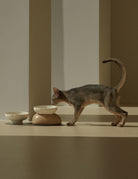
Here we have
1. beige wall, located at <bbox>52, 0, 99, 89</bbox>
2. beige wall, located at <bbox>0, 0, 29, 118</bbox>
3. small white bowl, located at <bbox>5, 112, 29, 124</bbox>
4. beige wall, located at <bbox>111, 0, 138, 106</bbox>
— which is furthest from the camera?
beige wall, located at <bbox>111, 0, 138, 106</bbox>

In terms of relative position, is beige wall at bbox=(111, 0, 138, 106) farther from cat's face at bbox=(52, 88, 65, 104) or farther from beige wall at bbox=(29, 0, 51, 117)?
cat's face at bbox=(52, 88, 65, 104)

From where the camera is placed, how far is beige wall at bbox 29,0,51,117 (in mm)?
2965

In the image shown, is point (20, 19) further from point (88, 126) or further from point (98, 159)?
point (98, 159)

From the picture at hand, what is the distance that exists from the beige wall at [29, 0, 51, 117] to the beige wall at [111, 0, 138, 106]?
121 inches

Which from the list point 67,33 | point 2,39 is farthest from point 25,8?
point 67,33

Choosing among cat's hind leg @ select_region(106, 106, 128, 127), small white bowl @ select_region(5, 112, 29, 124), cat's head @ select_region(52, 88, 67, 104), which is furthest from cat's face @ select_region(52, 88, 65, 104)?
cat's hind leg @ select_region(106, 106, 128, 127)

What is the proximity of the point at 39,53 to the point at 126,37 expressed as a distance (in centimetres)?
333

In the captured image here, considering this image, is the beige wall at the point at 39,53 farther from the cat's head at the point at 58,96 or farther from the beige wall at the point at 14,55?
the cat's head at the point at 58,96

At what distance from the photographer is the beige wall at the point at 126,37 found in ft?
19.9

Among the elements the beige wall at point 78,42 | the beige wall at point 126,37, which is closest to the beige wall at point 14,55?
the beige wall at point 78,42

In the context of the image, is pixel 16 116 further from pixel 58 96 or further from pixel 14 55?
pixel 14 55

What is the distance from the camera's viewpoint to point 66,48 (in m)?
4.61

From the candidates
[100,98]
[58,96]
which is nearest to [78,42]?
[58,96]

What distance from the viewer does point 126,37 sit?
240 inches
